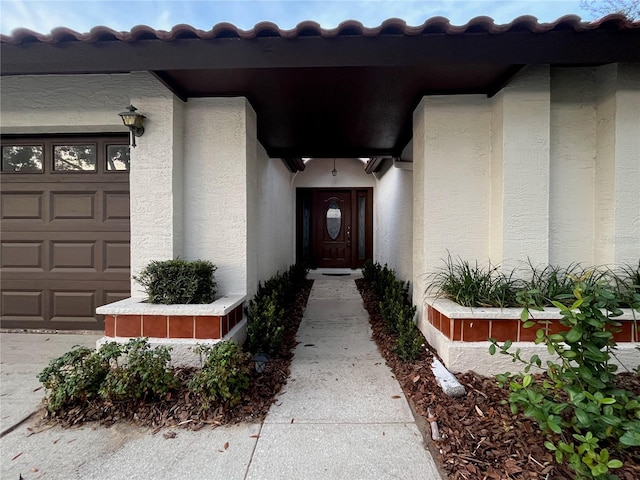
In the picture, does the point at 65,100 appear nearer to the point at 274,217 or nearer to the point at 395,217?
the point at 274,217

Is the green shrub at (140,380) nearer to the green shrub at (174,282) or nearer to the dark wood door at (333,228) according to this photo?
the green shrub at (174,282)

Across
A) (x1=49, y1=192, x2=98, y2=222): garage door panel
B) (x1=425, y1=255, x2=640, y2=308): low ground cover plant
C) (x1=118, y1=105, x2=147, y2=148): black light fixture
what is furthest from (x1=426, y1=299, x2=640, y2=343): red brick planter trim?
(x1=49, y1=192, x2=98, y2=222): garage door panel

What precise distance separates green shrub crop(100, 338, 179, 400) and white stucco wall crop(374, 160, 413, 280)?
142 inches

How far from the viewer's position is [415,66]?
264 cm

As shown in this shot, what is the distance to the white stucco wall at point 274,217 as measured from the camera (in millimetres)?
4918

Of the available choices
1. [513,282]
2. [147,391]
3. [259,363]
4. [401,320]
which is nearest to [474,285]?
[513,282]

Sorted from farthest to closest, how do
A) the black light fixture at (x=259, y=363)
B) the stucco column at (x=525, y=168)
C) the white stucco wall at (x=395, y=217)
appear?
the white stucco wall at (x=395, y=217) < the stucco column at (x=525, y=168) < the black light fixture at (x=259, y=363)

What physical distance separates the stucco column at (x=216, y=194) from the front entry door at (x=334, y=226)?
566 cm

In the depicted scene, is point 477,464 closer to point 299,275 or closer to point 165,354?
point 165,354

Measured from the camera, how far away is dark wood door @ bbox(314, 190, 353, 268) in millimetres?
9078

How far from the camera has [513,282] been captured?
2848 millimetres

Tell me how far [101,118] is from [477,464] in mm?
4412

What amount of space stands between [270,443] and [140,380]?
107cm

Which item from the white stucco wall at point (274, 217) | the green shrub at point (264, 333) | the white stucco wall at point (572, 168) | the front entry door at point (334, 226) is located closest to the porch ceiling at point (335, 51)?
the white stucco wall at point (572, 168)
